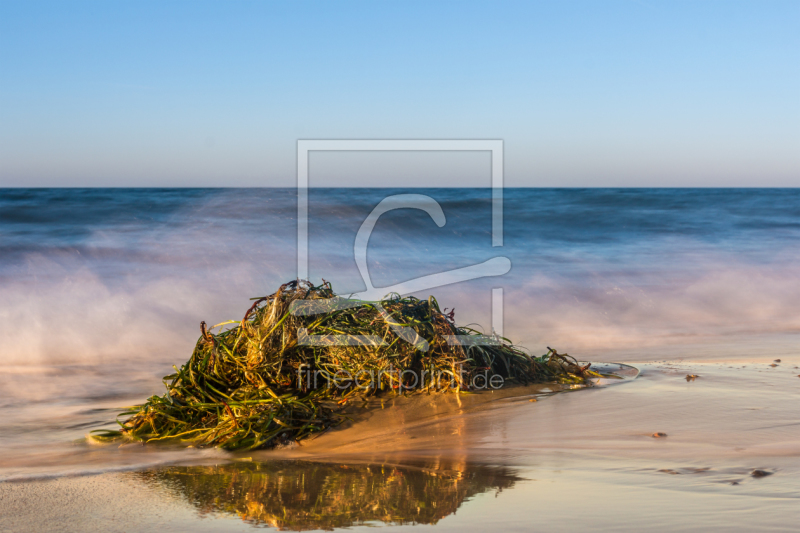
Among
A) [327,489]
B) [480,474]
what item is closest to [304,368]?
[327,489]

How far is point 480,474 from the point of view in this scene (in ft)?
7.05

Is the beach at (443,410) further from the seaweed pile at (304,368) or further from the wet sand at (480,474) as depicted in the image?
the seaweed pile at (304,368)

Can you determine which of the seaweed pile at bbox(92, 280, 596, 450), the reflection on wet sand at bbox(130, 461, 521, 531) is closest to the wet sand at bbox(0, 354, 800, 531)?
the reflection on wet sand at bbox(130, 461, 521, 531)

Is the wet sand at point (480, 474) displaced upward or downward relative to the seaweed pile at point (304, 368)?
downward

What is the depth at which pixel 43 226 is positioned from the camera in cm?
1127

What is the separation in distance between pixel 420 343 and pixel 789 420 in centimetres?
155

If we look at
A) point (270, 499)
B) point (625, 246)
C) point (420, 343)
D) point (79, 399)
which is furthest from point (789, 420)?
point (625, 246)

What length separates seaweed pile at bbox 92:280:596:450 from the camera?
261 centimetres

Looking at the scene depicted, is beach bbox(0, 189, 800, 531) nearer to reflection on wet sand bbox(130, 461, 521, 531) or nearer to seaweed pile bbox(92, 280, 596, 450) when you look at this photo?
reflection on wet sand bbox(130, 461, 521, 531)

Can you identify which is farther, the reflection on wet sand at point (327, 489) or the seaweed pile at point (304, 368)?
the seaweed pile at point (304, 368)

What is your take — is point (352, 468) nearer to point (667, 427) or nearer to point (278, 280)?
point (667, 427)

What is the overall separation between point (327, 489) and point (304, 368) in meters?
0.93

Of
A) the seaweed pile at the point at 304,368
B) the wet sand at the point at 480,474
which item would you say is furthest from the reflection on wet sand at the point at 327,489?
the seaweed pile at the point at 304,368

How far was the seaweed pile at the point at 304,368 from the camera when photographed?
2605 millimetres
